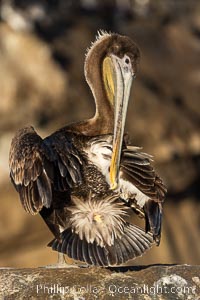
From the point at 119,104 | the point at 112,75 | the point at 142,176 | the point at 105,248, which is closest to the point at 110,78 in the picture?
the point at 112,75

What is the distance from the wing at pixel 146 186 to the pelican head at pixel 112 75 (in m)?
0.22

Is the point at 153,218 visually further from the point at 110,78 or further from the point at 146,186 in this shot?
the point at 110,78

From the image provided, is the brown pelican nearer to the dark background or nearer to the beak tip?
the beak tip

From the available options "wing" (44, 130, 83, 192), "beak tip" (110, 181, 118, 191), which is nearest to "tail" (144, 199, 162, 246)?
"beak tip" (110, 181, 118, 191)

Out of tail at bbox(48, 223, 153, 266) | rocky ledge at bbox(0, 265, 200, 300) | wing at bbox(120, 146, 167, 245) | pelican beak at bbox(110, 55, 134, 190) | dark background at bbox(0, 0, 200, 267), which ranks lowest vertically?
rocky ledge at bbox(0, 265, 200, 300)

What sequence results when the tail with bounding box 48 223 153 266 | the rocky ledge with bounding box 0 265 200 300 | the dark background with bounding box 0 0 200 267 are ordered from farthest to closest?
the dark background with bounding box 0 0 200 267, the tail with bounding box 48 223 153 266, the rocky ledge with bounding box 0 265 200 300

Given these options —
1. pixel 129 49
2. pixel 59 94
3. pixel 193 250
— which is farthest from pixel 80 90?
pixel 129 49

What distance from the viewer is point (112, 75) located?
7059 mm

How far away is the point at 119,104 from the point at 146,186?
2.04ft

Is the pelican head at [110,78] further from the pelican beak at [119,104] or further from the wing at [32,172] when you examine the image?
the wing at [32,172]

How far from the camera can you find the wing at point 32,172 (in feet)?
20.6

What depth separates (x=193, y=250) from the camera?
1514cm

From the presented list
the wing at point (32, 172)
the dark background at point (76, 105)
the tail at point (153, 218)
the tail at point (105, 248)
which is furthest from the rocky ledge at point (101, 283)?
the dark background at point (76, 105)

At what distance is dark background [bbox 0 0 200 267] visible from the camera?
547 inches
